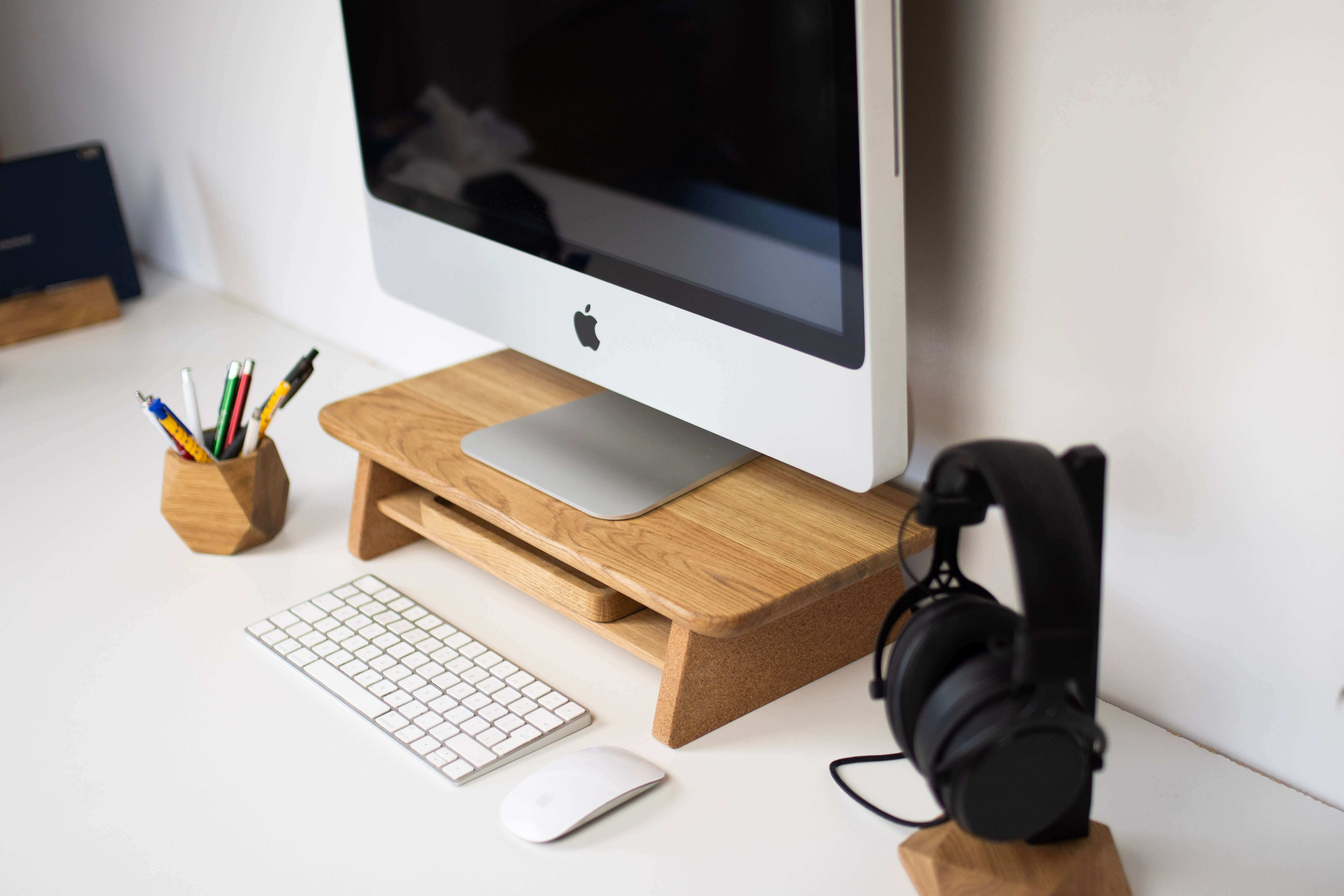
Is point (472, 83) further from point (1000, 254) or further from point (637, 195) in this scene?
point (1000, 254)


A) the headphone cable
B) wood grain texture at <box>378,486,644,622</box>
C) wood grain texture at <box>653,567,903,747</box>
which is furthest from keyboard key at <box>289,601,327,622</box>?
the headphone cable

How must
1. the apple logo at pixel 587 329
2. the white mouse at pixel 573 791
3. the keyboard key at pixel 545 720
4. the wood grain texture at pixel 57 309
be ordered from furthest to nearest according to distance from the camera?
the wood grain texture at pixel 57 309, the apple logo at pixel 587 329, the keyboard key at pixel 545 720, the white mouse at pixel 573 791

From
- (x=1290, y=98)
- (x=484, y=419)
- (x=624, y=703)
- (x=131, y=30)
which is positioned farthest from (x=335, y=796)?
(x=131, y=30)

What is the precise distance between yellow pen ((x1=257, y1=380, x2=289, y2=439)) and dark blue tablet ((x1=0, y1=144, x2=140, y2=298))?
2.68 feet

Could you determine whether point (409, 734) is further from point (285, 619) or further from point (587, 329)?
point (587, 329)

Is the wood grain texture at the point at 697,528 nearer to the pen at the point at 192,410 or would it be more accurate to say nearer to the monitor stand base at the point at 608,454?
the monitor stand base at the point at 608,454

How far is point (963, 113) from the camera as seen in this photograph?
86 cm

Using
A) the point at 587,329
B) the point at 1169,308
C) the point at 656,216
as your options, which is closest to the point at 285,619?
the point at 587,329

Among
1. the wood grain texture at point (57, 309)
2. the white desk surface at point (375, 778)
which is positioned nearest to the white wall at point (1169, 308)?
the white desk surface at point (375, 778)

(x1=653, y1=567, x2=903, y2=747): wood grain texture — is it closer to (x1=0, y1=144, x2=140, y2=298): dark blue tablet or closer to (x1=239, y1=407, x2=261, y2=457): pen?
(x1=239, y1=407, x2=261, y2=457): pen

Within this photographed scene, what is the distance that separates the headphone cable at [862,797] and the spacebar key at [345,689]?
1.13 ft

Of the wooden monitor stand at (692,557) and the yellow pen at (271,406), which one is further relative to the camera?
the yellow pen at (271,406)

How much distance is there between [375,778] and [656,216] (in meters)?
0.47

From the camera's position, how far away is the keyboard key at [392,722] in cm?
88
